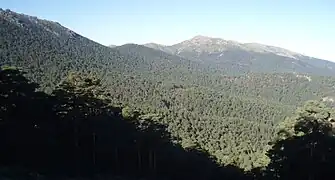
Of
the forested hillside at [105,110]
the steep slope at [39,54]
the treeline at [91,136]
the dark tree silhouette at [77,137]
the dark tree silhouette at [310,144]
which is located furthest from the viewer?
the steep slope at [39,54]

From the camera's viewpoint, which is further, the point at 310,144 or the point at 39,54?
the point at 39,54

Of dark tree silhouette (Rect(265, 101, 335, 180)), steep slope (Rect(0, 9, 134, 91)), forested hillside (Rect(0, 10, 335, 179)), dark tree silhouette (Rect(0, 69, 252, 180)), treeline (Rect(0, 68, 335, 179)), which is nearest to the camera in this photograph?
dark tree silhouette (Rect(0, 69, 252, 180))

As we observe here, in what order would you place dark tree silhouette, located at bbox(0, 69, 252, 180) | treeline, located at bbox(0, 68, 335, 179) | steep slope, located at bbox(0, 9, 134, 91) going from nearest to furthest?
dark tree silhouette, located at bbox(0, 69, 252, 180), treeline, located at bbox(0, 68, 335, 179), steep slope, located at bbox(0, 9, 134, 91)

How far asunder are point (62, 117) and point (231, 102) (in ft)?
399

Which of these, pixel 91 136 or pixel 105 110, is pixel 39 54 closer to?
pixel 105 110

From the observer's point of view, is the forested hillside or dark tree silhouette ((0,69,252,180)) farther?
the forested hillside

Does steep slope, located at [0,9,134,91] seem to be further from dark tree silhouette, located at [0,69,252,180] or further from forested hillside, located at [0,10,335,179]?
dark tree silhouette, located at [0,69,252,180]

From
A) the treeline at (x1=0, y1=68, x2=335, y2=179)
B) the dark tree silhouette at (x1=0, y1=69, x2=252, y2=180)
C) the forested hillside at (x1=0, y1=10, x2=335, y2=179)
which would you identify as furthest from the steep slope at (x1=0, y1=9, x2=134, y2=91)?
the treeline at (x1=0, y1=68, x2=335, y2=179)

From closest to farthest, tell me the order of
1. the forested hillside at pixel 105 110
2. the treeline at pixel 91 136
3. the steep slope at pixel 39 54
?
the treeline at pixel 91 136 < the forested hillside at pixel 105 110 < the steep slope at pixel 39 54

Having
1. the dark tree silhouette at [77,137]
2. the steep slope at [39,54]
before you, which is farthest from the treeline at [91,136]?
the steep slope at [39,54]

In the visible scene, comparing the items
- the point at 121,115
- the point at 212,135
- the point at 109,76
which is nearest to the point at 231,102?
the point at 109,76

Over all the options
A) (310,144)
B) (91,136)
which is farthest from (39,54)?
(310,144)

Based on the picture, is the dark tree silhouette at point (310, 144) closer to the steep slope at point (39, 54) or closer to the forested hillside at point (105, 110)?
the forested hillside at point (105, 110)

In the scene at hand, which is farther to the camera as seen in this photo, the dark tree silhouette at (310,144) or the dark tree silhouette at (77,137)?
the dark tree silhouette at (310,144)
